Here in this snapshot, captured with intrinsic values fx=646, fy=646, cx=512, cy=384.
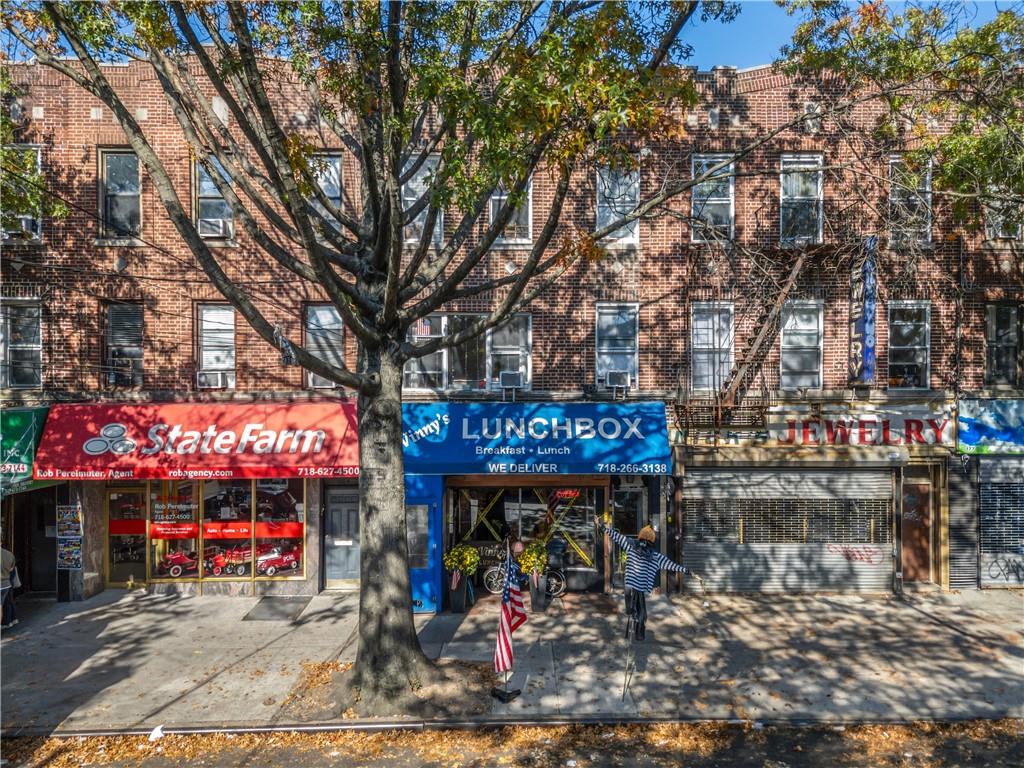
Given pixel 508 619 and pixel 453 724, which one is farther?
pixel 508 619

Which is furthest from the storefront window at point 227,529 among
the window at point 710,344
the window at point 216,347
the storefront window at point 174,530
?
the window at point 710,344

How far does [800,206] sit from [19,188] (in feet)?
51.7

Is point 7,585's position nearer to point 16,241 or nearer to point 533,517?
point 16,241

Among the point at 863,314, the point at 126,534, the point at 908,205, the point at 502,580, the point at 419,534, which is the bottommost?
the point at 502,580

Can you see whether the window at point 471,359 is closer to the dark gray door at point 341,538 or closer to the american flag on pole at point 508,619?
the dark gray door at point 341,538

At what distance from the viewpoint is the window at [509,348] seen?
1395 centimetres

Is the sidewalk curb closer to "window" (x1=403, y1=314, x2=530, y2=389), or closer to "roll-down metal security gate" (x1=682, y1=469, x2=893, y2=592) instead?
"roll-down metal security gate" (x1=682, y1=469, x2=893, y2=592)

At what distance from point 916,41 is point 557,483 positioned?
10.6 m

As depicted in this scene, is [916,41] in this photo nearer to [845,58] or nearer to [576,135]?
[845,58]

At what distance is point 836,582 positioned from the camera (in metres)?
13.6

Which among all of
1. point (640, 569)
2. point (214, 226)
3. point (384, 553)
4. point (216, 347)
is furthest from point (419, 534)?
point (214, 226)

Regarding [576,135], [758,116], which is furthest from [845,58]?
[576,135]

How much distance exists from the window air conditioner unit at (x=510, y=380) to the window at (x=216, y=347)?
5.76m

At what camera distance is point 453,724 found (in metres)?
8.27
